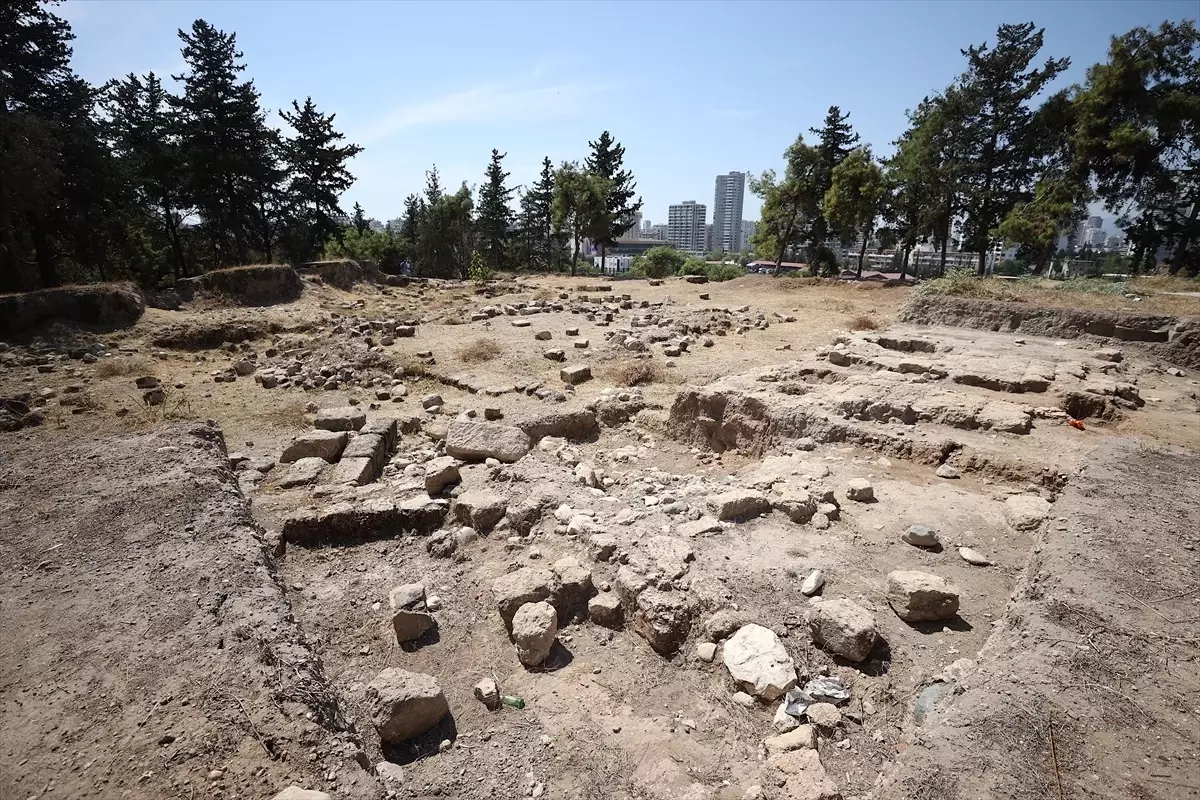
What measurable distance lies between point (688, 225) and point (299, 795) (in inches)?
5604

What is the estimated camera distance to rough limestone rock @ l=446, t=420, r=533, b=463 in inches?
240

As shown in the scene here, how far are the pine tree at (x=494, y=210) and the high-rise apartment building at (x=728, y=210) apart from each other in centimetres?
11384

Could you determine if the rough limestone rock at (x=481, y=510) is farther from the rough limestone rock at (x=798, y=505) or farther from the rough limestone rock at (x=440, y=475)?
the rough limestone rock at (x=798, y=505)

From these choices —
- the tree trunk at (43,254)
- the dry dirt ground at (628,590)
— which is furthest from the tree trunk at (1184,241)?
the tree trunk at (43,254)

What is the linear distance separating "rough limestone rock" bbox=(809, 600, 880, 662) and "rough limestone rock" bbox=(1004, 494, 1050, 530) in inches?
78.5

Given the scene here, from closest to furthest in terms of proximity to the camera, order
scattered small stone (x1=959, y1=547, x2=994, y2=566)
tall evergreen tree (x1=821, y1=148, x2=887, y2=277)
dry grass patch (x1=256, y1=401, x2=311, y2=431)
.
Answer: scattered small stone (x1=959, y1=547, x2=994, y2=566) → dry grass patch (x1=256, y1=401, x2=311, y2=431) → tall evergreen tree (x1=821, y1=148, x2=887, y2=277)

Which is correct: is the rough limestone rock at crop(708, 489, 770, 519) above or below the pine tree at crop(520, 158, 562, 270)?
below

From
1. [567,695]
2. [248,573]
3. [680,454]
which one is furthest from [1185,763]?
[680,454]

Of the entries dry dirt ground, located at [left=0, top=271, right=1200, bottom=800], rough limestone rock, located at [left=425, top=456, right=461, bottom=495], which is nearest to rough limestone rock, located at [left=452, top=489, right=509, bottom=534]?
dry dirt ground, located at [left=0, top=271, right=1200, bottom=800]

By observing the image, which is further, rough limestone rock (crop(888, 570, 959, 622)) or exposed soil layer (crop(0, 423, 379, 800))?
rough limestone rock (crop(888, 570, 959, 622))

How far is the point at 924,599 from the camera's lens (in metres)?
3.30

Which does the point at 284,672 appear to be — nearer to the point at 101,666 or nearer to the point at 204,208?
the point at 101,666

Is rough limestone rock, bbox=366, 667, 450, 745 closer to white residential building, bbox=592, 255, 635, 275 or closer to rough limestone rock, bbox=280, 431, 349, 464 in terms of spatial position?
rough limestone rock, bbox=280, 431, 349, 464

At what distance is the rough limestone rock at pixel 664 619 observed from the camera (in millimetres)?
3355
